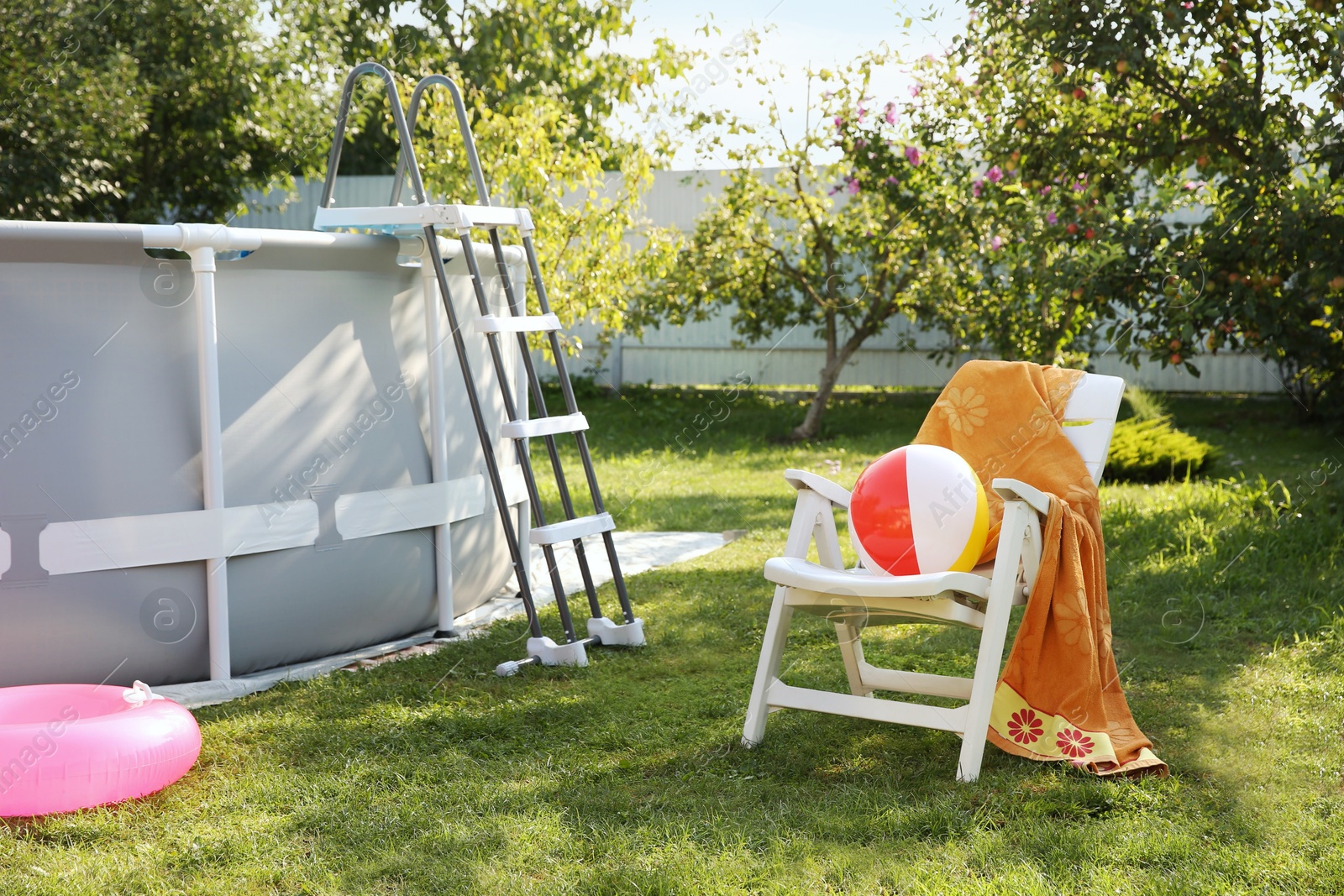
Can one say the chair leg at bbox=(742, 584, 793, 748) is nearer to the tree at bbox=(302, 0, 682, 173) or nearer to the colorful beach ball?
the colorful beach ball

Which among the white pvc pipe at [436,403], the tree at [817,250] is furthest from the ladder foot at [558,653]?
the tree at [817,250]

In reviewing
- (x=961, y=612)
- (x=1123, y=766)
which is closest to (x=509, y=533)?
(x=961, y=612)

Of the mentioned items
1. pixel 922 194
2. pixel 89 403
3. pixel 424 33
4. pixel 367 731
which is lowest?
pixel 367 731

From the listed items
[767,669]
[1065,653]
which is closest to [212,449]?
[767,669]

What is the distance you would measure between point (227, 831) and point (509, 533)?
150 centimetres

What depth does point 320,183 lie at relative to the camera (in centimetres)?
1395

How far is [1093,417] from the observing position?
3254mm

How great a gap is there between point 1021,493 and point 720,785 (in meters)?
1.06

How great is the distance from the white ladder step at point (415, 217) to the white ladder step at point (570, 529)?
109 centimetres

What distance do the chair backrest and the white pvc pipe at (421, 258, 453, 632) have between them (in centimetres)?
220

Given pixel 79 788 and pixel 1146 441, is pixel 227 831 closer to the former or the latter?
pixel 79 788

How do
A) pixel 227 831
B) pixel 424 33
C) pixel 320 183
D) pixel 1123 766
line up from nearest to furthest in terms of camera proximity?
pixel 227 831 → pixel 1123 766 → pixel 320 183 → pixel 424 33

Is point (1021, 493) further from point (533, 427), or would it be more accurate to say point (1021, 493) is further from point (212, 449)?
point (212, 449)

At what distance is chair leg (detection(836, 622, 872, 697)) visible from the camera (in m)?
3.21
